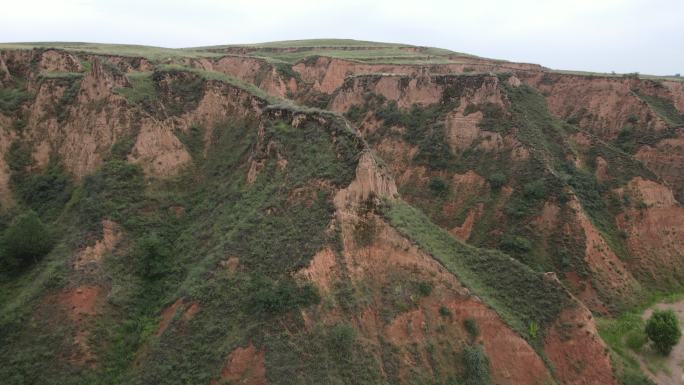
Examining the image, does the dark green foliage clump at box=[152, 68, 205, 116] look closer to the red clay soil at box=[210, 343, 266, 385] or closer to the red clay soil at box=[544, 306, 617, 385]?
the red clay soil at box=[210, 343, 266, 385]

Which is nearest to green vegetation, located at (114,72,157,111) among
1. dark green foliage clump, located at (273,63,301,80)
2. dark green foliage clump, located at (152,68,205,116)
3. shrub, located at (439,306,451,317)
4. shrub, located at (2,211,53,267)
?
dark green foliage clump, located at (152,68,205,116)

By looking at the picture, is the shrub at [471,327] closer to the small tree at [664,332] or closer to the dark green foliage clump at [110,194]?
the small tree at [664,332]

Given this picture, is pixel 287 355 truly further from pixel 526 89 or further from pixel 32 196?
pixel 526 89

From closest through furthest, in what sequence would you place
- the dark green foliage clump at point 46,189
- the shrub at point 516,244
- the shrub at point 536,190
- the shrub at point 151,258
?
the shrub at point 151,258, the dark green foliage clump at point 46,189, the shrub at point 516,244, the shrub at point 536,190

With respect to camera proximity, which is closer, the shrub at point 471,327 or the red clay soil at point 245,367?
the red clay soil at point 245,367

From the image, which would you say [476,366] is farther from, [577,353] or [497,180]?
[497,180]

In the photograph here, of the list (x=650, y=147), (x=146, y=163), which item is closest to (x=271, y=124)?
(x=146, y=163)

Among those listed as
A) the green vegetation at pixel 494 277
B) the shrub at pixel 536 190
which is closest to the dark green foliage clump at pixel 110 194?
the green vegetation at pixel 494 277
